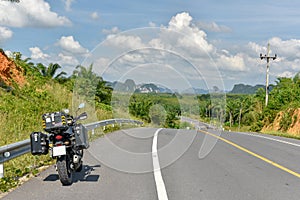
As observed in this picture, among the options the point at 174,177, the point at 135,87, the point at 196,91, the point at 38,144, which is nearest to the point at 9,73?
the point at 135,87

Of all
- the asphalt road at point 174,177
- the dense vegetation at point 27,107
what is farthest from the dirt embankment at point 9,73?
the asphalt road at point 174,177

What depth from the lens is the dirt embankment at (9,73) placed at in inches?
944

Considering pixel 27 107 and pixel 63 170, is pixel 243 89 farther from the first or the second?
pixel 63 170

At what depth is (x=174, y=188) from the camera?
25.6 ft

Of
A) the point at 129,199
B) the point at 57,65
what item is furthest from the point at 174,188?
the point at 57,65

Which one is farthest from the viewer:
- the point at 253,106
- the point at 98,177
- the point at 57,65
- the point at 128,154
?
the point at 253,106

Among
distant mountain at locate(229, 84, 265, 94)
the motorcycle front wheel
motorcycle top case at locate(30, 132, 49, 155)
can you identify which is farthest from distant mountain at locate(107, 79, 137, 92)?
distant mountain at locate(229, 84, 265, 94)

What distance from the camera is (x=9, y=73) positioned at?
989 inches

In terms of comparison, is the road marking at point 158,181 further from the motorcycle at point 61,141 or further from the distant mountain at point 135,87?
the distant mountain at point 135,87

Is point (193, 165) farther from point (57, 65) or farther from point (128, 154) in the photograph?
point (57, 65)

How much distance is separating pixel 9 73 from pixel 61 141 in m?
18.5

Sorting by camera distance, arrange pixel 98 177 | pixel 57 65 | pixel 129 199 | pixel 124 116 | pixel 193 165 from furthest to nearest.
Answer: pixel 57 65, pixel 124 116, pixel 193 165, pixel 98 177, pixel 129 199

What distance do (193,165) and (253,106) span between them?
258 feet

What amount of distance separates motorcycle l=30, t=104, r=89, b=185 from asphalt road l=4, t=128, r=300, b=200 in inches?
15.7
